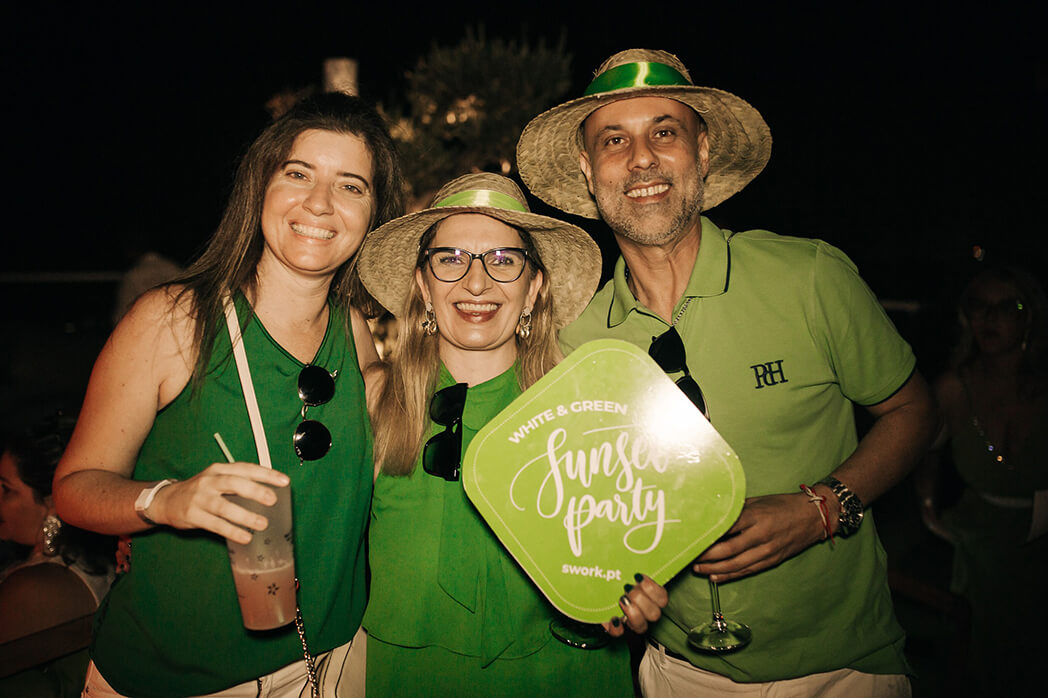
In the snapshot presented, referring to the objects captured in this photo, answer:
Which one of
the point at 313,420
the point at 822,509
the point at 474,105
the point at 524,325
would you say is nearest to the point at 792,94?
the point at 474,105

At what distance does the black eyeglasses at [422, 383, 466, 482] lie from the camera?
1.74 meters

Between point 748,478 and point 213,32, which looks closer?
point 748,478

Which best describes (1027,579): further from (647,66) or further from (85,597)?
(85,597)

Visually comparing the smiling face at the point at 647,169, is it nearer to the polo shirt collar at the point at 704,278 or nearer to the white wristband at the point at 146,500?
the polo shirt collar at the point at 704,278

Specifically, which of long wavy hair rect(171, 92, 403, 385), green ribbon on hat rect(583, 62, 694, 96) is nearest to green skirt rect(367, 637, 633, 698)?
long wavy hair rect(171, 92, 403, 385)

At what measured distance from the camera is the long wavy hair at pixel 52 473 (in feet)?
7.70

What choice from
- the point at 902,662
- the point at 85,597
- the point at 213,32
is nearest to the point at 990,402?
the point at 902,662

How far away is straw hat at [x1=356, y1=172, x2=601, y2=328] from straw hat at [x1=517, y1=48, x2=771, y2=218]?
0.67 ft

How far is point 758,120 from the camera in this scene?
6.41ft

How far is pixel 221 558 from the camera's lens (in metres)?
1.59

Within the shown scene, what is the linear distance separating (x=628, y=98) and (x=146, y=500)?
166cm

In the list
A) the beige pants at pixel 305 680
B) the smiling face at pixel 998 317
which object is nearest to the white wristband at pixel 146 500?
the beige pants at pixel 305 680

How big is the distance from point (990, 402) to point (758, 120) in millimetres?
2281

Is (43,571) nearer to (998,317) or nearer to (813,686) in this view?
(813,686)
